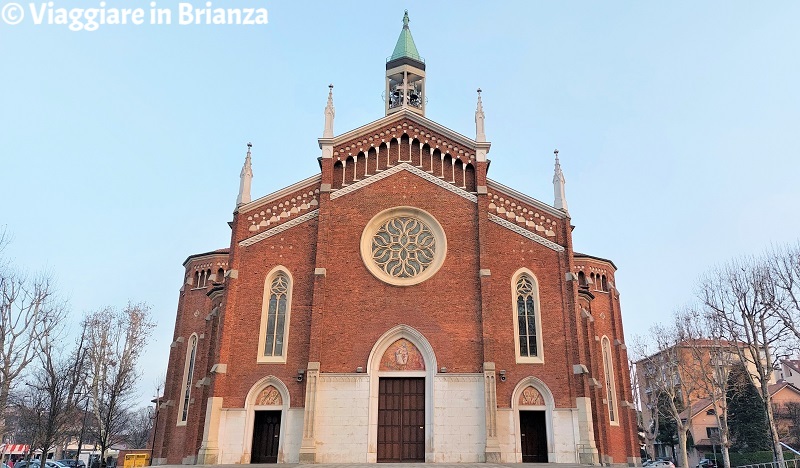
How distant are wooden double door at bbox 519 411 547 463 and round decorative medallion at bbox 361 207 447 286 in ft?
24.7

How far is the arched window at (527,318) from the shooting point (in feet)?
81.3

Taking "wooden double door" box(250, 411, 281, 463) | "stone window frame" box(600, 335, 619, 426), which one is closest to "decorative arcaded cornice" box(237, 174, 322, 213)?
"wooden double door" box(250, 411, 281, 463)

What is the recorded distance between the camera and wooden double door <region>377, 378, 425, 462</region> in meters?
23.7

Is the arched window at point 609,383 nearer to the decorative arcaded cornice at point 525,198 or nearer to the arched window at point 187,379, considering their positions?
the decorative arcaded cornice at point 525,198

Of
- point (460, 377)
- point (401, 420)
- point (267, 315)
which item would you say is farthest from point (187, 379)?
point (460, 377)

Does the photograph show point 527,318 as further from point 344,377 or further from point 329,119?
point 329,119

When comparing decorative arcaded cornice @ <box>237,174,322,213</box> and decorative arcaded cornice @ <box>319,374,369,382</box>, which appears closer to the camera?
decorative arcaded cornice @ <box>319,374,369,382</box>

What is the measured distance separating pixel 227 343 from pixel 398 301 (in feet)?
25.3

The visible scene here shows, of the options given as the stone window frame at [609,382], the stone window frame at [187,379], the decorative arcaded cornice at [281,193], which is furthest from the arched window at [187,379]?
the stone window frame at [609,382]

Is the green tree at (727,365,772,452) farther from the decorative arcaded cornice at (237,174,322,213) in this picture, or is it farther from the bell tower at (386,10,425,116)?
the decorative arcaded cornice at (237,174,322,213)

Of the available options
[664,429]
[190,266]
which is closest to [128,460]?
[190,266]

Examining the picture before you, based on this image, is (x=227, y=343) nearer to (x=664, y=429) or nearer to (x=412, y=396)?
(x=412, y=396)

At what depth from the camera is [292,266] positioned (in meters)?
26.3

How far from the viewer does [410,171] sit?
2794cm
